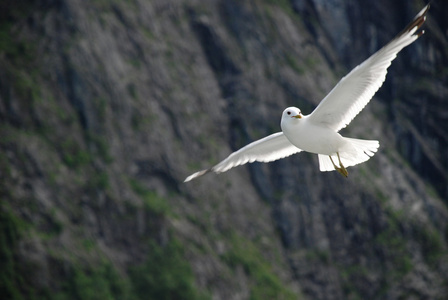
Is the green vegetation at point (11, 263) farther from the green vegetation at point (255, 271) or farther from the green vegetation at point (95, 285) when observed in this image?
the green vegetation at point (255, 271)

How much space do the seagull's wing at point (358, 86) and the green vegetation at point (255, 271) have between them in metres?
31.3

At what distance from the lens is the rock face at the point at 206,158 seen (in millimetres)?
46406

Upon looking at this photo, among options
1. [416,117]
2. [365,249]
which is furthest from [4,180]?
[416,117]

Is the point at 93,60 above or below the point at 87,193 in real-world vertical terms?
above

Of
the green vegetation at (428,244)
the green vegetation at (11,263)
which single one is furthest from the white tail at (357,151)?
the green vegetation at (428,244)

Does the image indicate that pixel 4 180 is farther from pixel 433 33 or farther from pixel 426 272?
pixel 433 33

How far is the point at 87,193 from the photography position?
157 feet

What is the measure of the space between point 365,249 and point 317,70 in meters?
14.0

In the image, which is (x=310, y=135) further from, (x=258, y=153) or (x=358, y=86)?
(x=258, y=153)

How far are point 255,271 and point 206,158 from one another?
27.2 ft

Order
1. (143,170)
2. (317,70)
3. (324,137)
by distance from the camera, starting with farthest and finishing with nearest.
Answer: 1. (317,70)
2. (143,170)
3. (324,137)

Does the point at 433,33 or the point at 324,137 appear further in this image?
the point at 433,33

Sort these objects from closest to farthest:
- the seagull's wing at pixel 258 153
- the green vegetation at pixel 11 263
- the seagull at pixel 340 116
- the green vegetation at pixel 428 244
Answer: the seagull at pixel 340 116 → the seagull's wing at pixel 258 153 → the green vegetation at pixel 11 263 → the green vegetation at pixel 428 244

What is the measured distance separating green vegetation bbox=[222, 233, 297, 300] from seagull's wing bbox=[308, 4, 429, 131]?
31.3m
